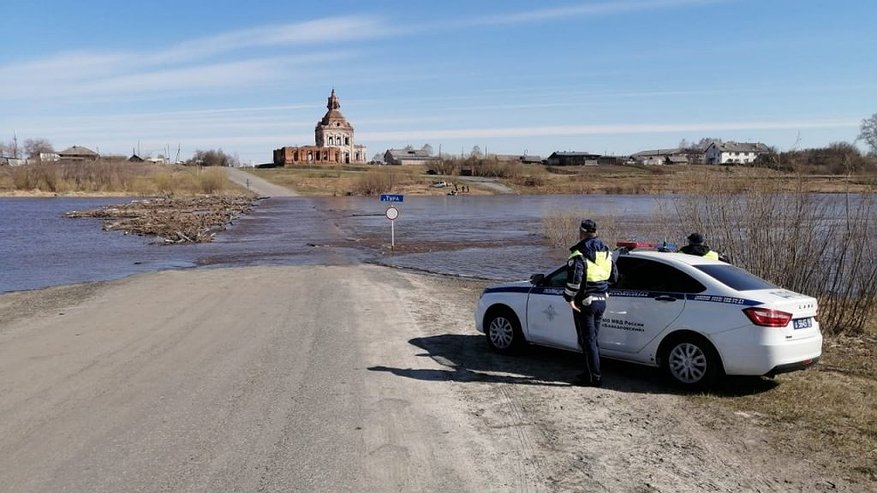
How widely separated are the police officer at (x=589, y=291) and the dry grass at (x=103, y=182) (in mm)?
96283

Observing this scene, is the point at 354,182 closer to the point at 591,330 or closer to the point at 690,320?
the point at 591,330

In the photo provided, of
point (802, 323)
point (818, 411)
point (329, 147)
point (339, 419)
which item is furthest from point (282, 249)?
point (329, 147)

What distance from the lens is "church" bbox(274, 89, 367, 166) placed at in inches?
6590

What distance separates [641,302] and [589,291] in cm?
79

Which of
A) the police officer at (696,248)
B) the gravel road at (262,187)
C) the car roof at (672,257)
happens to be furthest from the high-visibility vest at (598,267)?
the gravel road at (262,187)

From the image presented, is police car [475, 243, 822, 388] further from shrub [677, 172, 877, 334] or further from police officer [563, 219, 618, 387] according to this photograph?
shrub [677, 172, 877, 334]

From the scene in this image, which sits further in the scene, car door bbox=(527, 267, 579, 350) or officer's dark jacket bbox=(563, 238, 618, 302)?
car door bbox=(527, 267, 579, 350)

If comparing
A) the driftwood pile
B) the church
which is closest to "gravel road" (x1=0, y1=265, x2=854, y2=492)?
the driftwood pile

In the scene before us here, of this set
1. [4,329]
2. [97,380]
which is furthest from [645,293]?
[4,329]

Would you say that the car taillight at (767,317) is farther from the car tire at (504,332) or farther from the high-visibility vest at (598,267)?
the car tire at (504,332)

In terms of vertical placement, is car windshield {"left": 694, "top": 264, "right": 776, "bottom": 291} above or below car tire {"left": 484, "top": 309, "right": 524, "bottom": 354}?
above

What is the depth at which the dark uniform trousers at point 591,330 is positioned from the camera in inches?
312

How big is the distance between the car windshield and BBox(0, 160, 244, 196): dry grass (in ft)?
317

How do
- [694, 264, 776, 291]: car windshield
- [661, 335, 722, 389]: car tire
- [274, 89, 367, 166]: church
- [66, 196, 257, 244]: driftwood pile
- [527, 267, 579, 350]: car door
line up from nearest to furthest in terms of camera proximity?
[661, 335, 722, 389]: car tire < [694, 264, 776, 291]: car windshield < [527, 267, 579, 350]: car door < [66, 196, 257, 244]: driftwood pile < [274, 89, 367, 166]: church
